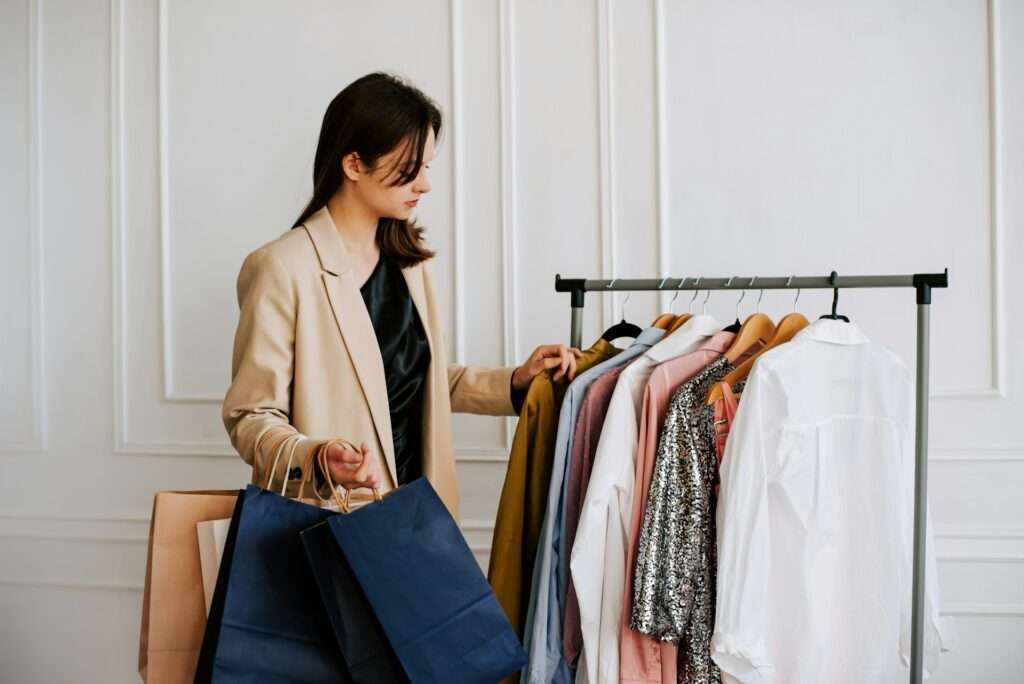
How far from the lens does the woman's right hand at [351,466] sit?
148 cm

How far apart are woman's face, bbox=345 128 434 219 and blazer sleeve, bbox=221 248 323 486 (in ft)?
0.75

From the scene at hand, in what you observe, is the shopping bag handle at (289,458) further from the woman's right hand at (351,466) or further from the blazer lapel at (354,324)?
the blazer lapel at (354,324)

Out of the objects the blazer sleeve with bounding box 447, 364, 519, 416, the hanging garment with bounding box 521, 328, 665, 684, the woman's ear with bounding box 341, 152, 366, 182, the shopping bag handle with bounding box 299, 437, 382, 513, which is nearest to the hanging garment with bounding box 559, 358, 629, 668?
the hanging garment with bounding box 521, 328, 665, 684

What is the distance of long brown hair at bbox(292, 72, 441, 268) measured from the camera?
1.85m

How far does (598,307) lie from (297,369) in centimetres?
100

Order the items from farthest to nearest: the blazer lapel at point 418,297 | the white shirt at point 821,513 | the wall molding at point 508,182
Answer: the wall molding at point 508,182
the blazer lapel at point 418,297
the white shirt at point 821,513

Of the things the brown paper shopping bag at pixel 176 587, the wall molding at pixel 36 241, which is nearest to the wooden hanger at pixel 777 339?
the brown paper shopping bag at pixel 176 587

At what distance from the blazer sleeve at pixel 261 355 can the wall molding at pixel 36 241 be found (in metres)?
1.45

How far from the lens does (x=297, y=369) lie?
1819 mm

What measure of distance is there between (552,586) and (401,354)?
552mm

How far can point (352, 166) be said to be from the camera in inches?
74.5

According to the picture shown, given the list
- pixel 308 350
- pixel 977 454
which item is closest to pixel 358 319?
pixel 308 350

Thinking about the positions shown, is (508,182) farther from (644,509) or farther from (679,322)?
(644,509)

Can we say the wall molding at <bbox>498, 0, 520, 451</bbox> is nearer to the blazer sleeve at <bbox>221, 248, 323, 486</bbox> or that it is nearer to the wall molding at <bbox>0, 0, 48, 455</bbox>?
the blazer sleeve at <bbox>221, 248, 323, 486</bbox>
